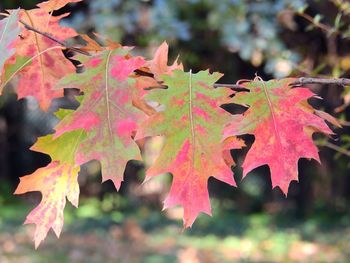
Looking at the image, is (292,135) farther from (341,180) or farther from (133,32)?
(341,180)

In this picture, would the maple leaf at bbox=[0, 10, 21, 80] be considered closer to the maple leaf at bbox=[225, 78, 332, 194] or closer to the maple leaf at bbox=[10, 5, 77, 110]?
the maple leaf at bbox=[10, 5, 77, 110]

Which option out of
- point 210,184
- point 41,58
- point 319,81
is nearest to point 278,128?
point 319,81

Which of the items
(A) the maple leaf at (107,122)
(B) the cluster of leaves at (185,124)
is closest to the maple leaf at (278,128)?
(B) the cluster of leaves at (185,124)

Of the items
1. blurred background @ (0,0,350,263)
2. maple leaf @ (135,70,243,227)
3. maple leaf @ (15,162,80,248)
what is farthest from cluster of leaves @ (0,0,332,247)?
blurred background @ (0,0,350,263)

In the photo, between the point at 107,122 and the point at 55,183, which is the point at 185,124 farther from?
the point at 55,183

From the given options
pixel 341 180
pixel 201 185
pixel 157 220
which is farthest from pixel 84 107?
pixel 341 180

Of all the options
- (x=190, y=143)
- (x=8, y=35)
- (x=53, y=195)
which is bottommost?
(x=53, y=195)
